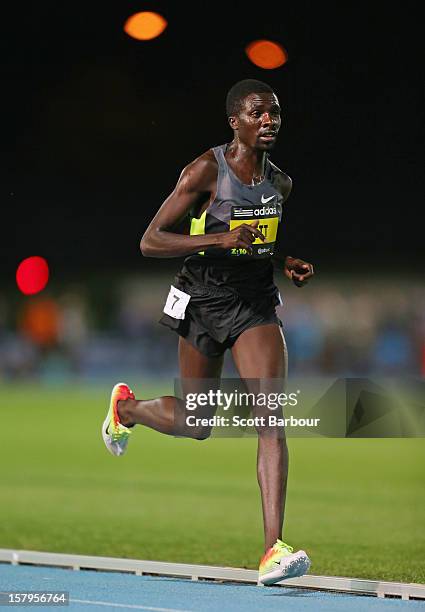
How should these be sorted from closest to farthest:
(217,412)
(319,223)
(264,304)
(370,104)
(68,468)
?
(264,304) < (217,412) < (370,104) < (319,223) < (68,468)

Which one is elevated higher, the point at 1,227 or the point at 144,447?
the point at 1,227

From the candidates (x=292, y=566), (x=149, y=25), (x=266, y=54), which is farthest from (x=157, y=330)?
(x=292, y=566)

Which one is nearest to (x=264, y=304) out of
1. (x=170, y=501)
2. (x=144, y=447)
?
(x=170, y=501)

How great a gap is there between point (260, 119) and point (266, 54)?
4208 millimetres

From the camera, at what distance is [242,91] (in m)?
6.25

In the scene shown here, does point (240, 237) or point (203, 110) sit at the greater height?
point (203, 110)

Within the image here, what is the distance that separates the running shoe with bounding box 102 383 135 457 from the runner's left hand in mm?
1289

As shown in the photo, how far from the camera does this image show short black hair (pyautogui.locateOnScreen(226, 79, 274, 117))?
6227 mm

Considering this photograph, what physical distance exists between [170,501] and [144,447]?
24.8 feet

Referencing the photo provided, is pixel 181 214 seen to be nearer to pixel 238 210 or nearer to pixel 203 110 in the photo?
pixel 238 210

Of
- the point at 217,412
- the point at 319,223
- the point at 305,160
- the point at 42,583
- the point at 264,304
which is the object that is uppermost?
the point at 319,223

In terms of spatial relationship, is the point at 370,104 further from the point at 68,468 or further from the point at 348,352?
the point at 348,352

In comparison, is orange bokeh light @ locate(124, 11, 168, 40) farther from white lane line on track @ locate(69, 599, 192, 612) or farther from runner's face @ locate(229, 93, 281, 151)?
white lane line on track @ locate(69, 599, 192, 612)

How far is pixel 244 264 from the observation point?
6.45 metres
